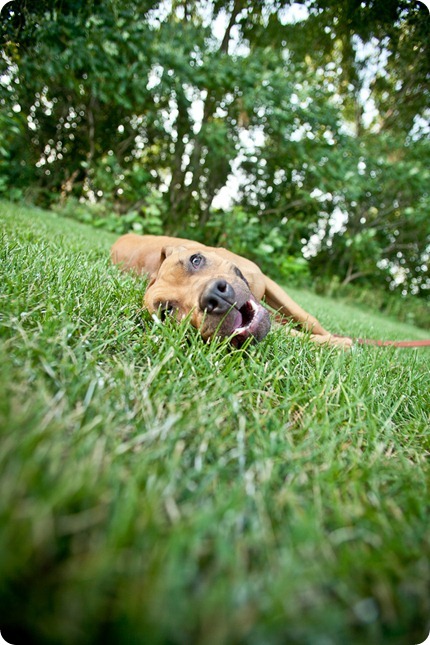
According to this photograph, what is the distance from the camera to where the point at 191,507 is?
Answer: 68 cm

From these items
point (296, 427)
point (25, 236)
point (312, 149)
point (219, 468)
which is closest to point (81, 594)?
point (219, 468)

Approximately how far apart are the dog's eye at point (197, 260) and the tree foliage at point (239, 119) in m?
3.76

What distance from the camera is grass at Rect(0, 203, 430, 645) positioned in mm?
481

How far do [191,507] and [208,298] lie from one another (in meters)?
1.18

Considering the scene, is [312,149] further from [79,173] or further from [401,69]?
[79,173]

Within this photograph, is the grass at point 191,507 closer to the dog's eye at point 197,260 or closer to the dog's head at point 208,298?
the dog's head at point 208,298

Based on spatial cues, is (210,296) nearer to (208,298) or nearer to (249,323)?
(208,298)

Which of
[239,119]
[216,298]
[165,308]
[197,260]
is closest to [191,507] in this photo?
[216,298]

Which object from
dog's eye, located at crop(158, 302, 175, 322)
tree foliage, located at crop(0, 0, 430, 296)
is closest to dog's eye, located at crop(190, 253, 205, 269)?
dog's eye, located at crop(158, 302, 175, 322)

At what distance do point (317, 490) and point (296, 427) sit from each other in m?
0.41

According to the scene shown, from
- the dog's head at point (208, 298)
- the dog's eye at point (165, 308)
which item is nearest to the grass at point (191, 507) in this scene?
the dog's head at point (208, 298)

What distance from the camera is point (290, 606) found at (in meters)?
0.50

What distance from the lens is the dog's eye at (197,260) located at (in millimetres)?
2186

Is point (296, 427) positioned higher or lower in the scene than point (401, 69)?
lower
